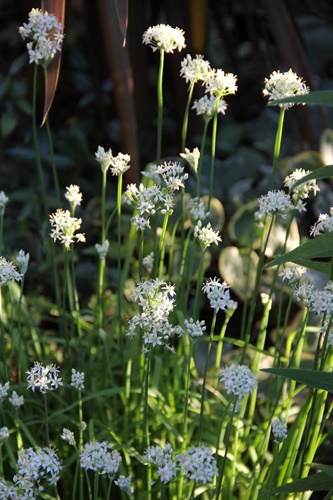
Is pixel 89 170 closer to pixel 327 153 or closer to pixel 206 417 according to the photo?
pixel 327 153

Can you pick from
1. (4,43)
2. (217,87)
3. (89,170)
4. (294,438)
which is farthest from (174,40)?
(4,43)

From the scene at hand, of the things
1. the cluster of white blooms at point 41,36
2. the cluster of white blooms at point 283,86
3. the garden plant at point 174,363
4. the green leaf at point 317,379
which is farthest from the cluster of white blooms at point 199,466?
the cluster of white blooms at point 41,36

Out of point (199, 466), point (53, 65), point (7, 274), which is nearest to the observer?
point (199, 466)

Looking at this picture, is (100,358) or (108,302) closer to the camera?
(100,358)

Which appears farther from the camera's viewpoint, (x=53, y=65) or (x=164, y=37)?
(x=53, y=65)

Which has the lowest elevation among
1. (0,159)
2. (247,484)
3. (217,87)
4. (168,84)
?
(247,484)

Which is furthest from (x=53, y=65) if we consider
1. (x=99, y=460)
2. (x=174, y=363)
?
(x=99, y=460)

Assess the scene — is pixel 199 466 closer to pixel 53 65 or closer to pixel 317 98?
pixel 317 98

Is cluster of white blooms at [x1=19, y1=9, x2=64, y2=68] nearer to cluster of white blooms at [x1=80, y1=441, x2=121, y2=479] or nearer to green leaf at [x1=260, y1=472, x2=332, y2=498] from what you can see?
cluster of white blooms at [x1=80, y1=441, x2=121, y2=479]

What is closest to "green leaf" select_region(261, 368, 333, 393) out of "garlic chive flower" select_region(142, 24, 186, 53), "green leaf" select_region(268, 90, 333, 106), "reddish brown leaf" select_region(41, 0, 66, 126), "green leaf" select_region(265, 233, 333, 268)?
"green leaf" select_region(265, 233, 333, 268)
